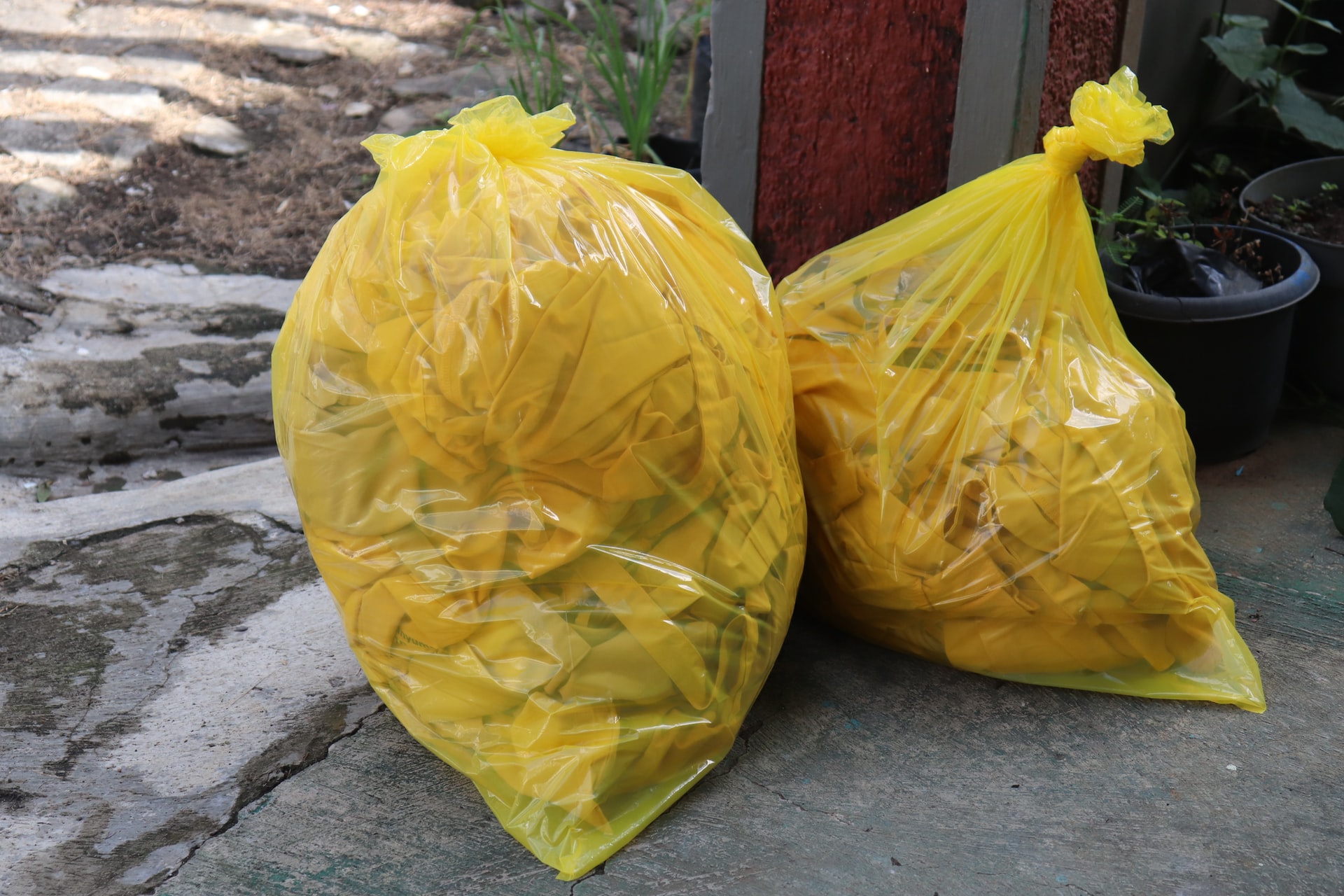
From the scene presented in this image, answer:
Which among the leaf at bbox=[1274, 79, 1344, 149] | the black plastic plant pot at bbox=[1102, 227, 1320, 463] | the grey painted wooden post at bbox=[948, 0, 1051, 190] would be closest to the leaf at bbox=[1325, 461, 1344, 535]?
the black plastic plant pot at bbox=[1102, 227, 1320, 463]

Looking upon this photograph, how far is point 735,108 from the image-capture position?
6.44 ft

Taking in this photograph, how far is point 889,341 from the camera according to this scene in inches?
55.4

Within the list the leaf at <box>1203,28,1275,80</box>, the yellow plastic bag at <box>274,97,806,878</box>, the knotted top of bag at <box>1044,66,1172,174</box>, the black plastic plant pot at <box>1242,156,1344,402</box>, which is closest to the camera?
the yellow plastic bag at <box>274,97,806,878</box>

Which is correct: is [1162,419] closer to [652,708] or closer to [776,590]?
[776,590]

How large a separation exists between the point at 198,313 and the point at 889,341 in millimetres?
1993

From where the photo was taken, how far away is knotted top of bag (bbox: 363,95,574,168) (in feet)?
3.93

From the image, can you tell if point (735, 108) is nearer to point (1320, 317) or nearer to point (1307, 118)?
point (1320, 317)

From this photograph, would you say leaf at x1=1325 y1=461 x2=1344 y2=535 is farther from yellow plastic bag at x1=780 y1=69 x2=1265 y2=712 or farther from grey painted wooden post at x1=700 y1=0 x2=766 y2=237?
grey painted wooden post at x1=700 y1=0 x2=766 y2=237

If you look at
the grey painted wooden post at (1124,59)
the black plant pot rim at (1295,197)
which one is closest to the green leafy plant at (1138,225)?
the grey painted wooden post at (1124,59)

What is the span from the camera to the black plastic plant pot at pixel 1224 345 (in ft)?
6.00

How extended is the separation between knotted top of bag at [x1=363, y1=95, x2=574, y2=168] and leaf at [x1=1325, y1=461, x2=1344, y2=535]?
142 cm

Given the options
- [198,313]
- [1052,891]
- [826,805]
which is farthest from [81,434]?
[1052,891]

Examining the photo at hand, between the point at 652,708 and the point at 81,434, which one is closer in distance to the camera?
the point at 652,708

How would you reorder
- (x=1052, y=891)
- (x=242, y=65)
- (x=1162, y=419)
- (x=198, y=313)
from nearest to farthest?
(x=1052, y=891), (x=1162, y=419), (x=198, y=313), (x=242, y=65)
